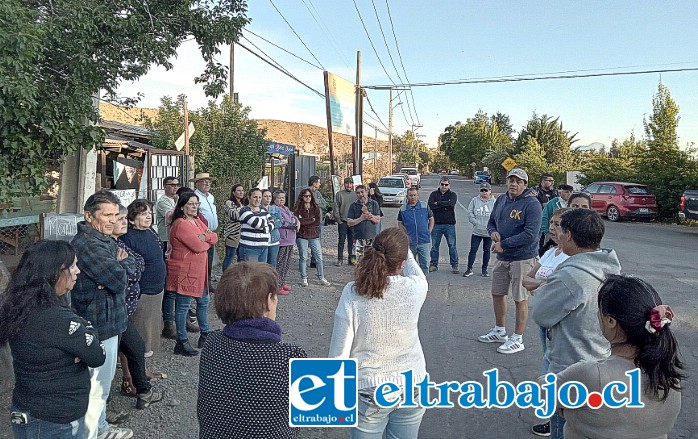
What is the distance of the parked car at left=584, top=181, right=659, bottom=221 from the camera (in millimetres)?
20500

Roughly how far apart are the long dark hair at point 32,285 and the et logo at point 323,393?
1.27 meters

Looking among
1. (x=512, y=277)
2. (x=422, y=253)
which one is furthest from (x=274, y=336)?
(x=422, y=253)

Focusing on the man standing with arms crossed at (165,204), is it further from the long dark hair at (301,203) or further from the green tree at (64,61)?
the long dark hair at (301,203)

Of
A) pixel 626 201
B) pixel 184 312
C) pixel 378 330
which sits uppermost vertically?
pixel 626 201

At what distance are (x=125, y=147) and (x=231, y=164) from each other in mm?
2691

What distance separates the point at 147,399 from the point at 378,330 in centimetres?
265

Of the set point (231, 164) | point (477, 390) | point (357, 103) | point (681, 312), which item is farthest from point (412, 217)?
point (357, 103)

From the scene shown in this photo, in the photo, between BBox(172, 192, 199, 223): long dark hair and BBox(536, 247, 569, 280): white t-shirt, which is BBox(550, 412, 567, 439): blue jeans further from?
BBox(172, 192, 199, 223): long dark hair

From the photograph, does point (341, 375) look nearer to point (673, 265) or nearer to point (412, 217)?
point (412, 217)

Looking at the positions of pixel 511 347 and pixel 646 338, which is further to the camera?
pixel 511 347

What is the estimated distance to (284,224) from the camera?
8258mm

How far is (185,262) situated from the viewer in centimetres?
522

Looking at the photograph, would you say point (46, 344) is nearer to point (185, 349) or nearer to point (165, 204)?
point (185, 349)

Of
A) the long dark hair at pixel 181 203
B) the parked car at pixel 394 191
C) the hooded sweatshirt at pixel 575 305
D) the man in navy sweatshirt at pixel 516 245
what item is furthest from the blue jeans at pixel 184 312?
the parked car at pixel 394 191
